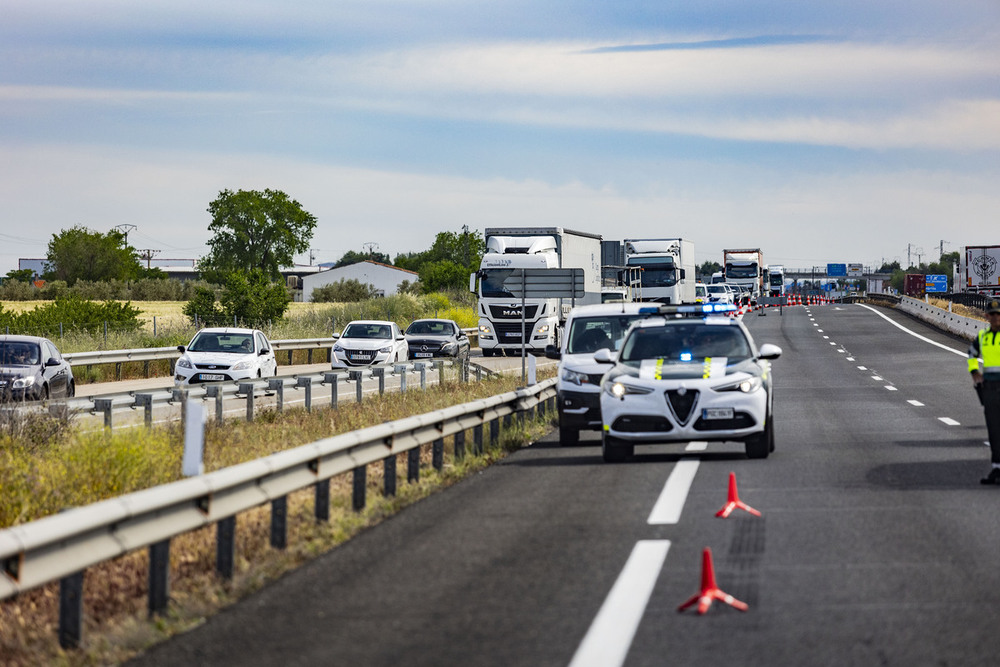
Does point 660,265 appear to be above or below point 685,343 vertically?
above

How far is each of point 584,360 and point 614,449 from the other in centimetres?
338

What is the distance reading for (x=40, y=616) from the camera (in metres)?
8.05

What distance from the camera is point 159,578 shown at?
7.45m

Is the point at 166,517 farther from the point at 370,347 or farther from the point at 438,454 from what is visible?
the point at 370,347

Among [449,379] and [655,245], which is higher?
[655,245]

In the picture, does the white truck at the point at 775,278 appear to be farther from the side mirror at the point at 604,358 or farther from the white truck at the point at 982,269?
the side mirror at the point at 604,358

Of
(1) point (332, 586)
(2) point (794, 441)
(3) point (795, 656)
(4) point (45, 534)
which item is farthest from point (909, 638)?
(2) point (794, 441)

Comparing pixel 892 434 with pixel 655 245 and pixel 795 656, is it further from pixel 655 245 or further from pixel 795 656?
pixel 655 245

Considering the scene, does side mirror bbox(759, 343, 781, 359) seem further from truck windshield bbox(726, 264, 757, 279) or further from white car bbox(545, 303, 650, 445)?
truck windshield bbox(726, 264, 757, 279)

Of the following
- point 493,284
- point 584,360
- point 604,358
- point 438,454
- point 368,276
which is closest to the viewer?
point 438,454

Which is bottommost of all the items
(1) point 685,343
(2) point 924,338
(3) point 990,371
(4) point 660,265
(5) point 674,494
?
(2) point 924,338

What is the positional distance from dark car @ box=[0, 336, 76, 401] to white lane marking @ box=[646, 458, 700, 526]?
439 inches

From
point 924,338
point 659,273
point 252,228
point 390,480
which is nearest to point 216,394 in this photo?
point 390,480

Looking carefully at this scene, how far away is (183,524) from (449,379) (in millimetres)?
24264
